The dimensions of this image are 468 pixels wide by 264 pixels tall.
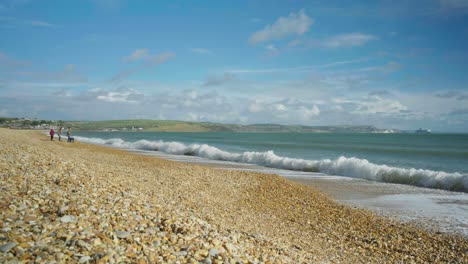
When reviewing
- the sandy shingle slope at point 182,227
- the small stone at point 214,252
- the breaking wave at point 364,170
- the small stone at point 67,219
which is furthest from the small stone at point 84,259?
the breaking wave at point 364,170

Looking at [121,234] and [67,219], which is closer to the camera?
[121,234]

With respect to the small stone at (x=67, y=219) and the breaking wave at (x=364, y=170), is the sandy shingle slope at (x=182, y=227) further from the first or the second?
the breaking wave at (x=364, y=170)

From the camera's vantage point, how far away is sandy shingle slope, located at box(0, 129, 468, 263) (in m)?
4.85

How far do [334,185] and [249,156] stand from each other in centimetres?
1473

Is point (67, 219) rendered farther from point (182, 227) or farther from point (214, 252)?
point (214, 252)

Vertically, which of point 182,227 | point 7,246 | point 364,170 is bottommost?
point 364,170

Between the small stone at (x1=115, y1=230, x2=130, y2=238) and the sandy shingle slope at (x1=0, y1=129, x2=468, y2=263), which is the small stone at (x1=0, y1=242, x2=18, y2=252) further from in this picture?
the small stone at (x1=115, y1=230, x2=130, y2=238)

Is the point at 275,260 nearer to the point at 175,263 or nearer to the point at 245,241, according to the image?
the point at 245,241

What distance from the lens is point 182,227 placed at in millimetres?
6027

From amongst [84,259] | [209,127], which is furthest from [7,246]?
[209,127]

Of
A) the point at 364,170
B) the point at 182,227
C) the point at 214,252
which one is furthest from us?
the point at 364,170

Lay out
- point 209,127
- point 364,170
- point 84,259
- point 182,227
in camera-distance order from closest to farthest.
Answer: point 84,259 → point 182,227 → point 364,170 → point 209,127

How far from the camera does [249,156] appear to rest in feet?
105

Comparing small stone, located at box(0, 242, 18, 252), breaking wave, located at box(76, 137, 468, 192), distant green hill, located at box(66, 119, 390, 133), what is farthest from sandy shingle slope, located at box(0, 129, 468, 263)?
distant green hill, located at box(66, 119, 390, 133)
